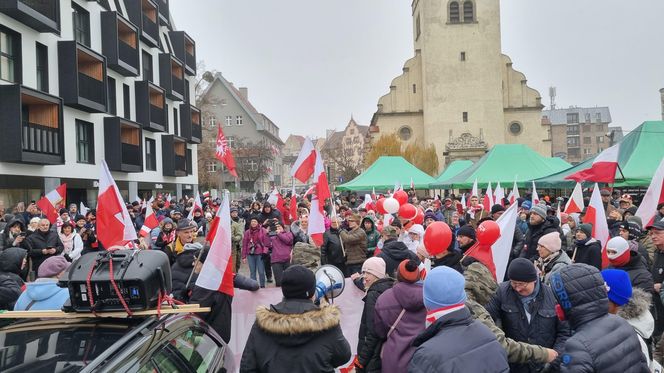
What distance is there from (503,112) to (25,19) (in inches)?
1888

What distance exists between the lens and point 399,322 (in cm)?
411

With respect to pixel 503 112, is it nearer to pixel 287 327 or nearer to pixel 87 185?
pixel 87 185

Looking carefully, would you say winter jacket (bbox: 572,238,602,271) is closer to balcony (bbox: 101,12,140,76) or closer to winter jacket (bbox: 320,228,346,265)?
winter jacket (bbox: 320,228,346,265)

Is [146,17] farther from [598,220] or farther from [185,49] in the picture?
[598,220]

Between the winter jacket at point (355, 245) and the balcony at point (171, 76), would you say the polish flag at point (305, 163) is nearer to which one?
the winter jacket at point (355, 245)

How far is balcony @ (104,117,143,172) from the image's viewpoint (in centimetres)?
2702

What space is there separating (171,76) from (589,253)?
34.0m

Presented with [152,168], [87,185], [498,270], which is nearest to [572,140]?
[152,168]

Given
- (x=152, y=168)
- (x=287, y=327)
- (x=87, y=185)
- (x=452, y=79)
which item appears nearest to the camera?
(x=287, y=327)

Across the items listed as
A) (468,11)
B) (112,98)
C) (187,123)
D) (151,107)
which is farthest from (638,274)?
(468,11)

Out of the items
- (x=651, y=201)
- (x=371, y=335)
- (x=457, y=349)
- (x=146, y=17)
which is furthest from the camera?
(x=146, y=17)

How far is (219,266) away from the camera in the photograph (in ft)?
16.6

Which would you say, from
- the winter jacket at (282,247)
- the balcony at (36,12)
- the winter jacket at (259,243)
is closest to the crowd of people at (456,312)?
the winter jacket at (282,247)

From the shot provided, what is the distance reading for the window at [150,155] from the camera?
110 feet
